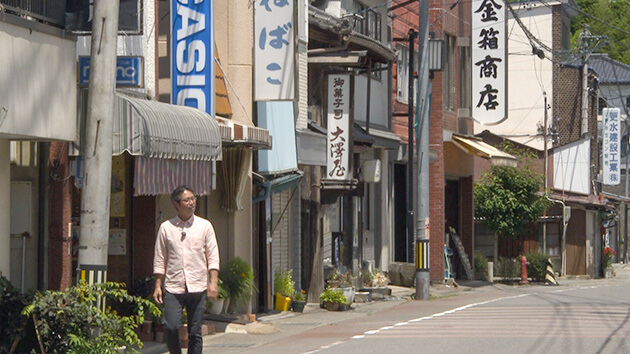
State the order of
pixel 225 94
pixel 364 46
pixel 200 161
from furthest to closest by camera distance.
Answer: pixel 364 46
pixel 225 94
pixel 200 161

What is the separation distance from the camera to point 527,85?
46781mm

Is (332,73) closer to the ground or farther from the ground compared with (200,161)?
farther from the ground

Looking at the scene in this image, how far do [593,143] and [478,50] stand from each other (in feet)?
61.6

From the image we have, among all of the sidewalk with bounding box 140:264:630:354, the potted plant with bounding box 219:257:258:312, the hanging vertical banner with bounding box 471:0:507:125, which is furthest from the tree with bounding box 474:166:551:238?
the potted plant with bounding box 219:257:258:312

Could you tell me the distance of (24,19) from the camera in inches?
420

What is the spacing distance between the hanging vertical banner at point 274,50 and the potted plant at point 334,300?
497cm

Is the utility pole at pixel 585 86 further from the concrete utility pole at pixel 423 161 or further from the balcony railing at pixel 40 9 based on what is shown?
the balcony railing at pixel 40 9

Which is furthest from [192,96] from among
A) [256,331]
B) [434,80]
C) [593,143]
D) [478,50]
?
[593,143]

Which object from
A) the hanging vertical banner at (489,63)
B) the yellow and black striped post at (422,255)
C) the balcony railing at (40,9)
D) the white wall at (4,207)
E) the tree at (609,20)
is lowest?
the yellow and black striped post at (422,255)

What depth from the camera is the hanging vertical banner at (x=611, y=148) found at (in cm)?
4753

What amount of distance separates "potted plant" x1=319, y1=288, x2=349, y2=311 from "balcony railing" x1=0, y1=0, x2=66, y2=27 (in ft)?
34.9

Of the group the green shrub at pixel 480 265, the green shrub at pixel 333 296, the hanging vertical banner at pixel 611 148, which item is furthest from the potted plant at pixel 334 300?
the hanging vertical banner at pixel 611 148

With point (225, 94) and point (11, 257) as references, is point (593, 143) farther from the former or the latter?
point (11, 257)

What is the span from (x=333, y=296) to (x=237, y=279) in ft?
15.7
